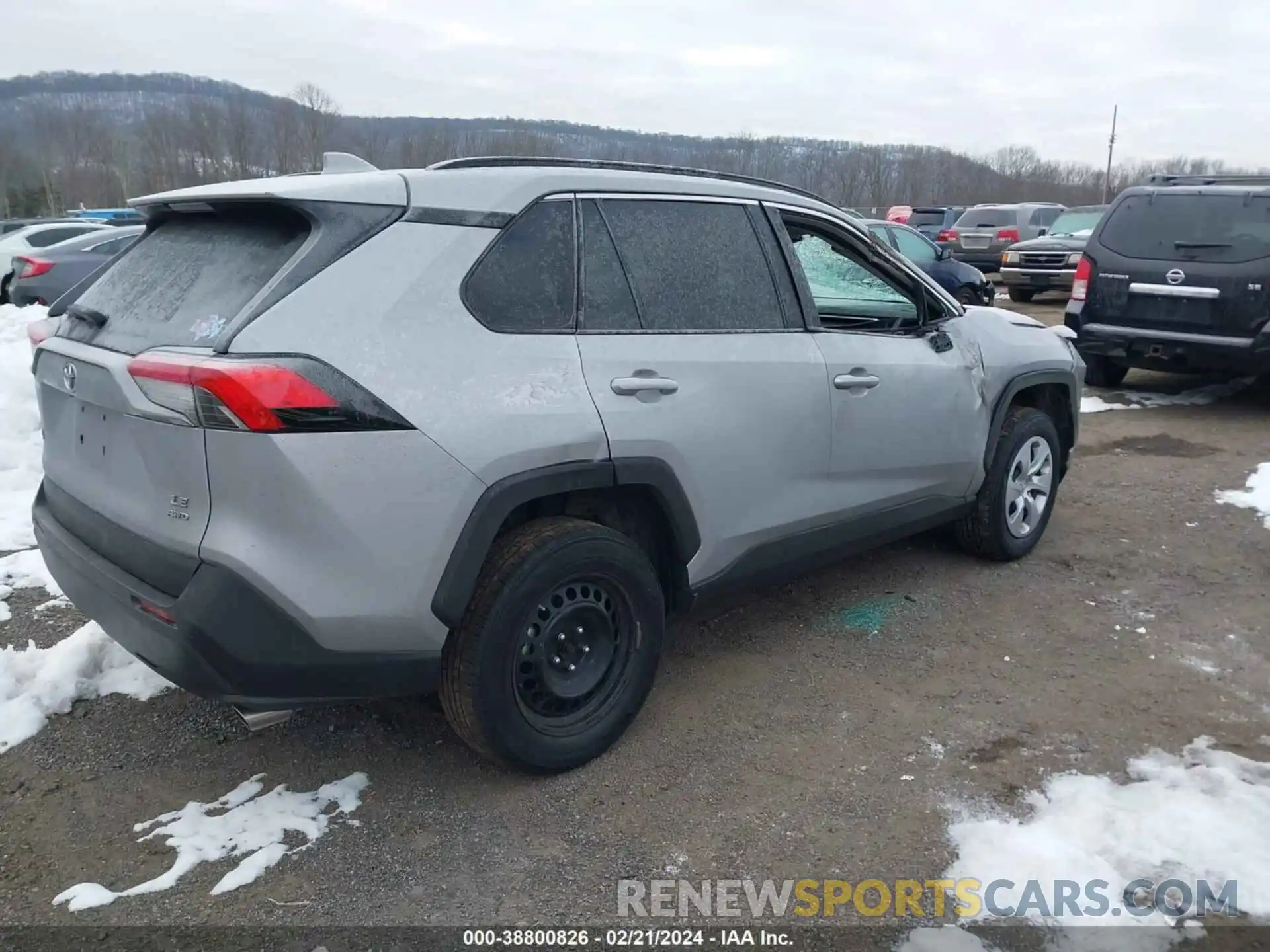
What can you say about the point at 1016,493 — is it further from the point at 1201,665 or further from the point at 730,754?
the point at 730,754

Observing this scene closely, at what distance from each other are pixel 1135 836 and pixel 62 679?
12.1 feet

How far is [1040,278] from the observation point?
15375 millimetres

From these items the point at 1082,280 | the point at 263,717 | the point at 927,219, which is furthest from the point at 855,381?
the point at 927,219

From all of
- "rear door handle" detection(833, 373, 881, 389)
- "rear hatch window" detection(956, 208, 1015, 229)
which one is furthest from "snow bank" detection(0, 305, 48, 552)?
"rear hatch window" detection(956, 208, 1015, 229)

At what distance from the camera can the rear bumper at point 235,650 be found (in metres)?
2.40

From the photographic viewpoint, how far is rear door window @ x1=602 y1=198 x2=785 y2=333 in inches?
125

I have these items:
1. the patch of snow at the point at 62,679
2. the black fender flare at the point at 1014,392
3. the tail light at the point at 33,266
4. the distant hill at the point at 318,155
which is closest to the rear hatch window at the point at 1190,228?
the black fender flare at the point at 1014,392

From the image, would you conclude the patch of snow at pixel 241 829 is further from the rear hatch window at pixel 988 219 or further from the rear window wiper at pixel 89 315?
the rear hatch window at pixel 988 219

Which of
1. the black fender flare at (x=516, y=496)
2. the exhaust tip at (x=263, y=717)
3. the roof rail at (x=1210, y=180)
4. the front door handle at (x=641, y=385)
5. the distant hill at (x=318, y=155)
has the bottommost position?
the exhaust tip at (x=263, y=717)

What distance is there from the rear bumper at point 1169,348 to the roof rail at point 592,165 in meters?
5.41

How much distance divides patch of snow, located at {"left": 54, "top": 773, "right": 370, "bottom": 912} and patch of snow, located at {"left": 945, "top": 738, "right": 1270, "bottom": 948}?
6.00ft

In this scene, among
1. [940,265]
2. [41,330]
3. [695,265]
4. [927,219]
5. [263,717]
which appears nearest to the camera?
[263,717]

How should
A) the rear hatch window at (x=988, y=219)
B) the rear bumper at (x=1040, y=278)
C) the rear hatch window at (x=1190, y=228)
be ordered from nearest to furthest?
1. the rear hatch window at (x=1190, y=228)
2. the rear bumper at (x=1040, y=278)
3. the rear hatch window at (x=988, y=219)

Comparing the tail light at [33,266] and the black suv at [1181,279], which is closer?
the black suv at [1181,279]
